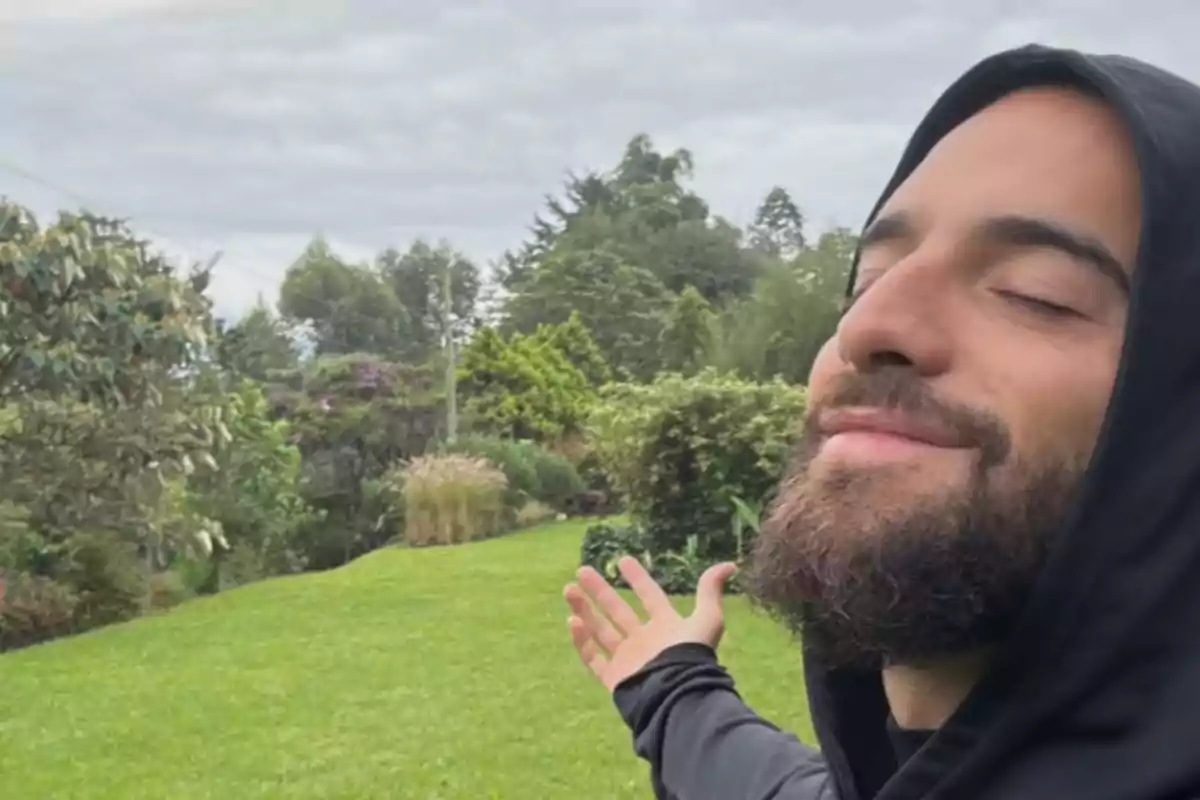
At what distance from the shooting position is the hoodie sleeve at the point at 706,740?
0.98m

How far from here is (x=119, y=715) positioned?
5.12 meters

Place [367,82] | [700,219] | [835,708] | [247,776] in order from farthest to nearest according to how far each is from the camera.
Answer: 1. [700,219]
2. [367,82]
3. [247,776]
4. [835,708]

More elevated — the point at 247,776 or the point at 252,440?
the point at 252,440

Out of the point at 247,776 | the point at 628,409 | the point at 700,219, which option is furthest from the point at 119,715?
the point at 700,219

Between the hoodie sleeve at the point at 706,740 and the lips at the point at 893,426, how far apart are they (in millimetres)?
339

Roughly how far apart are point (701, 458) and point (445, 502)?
146 inches

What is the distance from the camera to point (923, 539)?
64 centimetres

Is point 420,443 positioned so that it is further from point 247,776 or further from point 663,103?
point 247,776

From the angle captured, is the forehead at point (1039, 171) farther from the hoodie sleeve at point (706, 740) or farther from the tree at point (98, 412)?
the tree at point (98, 412)

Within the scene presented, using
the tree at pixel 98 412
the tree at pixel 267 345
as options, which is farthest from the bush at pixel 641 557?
the tree at pixel 267 345

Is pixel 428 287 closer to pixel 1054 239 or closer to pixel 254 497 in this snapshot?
pixel 254 497

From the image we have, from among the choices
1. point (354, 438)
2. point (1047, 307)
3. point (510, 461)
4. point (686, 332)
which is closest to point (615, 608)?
point (1047, 307)

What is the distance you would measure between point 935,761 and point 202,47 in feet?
41.6

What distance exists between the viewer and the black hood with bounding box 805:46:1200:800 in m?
0.57
